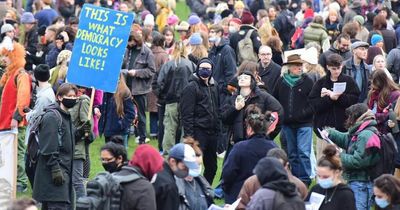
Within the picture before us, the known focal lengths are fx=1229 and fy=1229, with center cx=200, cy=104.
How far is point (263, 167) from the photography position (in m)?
10.5

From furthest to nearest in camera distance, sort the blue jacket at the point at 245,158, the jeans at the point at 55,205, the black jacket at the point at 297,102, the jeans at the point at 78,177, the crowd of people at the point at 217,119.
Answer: the black jacket at the point at 297,102 < the jeans at the point at 78,177 < the jeans at the point at 55,205 < the blue jacket at the point at 245,158 < the crowd of people at the point at 217,119

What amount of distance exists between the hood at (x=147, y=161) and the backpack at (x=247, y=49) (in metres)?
9.88

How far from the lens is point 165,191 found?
449 inches

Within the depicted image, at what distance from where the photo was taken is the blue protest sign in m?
15.1

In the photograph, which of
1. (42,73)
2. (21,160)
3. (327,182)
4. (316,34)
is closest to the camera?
(327,182)

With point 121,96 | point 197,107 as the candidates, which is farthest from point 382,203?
point 121,96

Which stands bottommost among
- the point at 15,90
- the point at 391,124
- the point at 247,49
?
the point at 391,124

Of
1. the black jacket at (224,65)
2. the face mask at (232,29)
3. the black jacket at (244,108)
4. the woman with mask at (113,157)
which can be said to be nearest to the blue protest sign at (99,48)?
the black jacket at (244,108)

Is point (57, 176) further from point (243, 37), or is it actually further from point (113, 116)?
point (243, 37)

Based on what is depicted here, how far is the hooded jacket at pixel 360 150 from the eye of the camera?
43.8 ft

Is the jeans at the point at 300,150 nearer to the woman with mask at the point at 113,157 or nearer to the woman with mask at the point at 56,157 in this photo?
the woman with mask at the point at 56,157

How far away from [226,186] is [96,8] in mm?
→ 3248

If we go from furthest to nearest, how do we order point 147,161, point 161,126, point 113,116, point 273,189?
1. point 161,126
2. point 113,116
3. point 147,161
4. point 273,189

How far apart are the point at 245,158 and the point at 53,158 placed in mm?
2189
